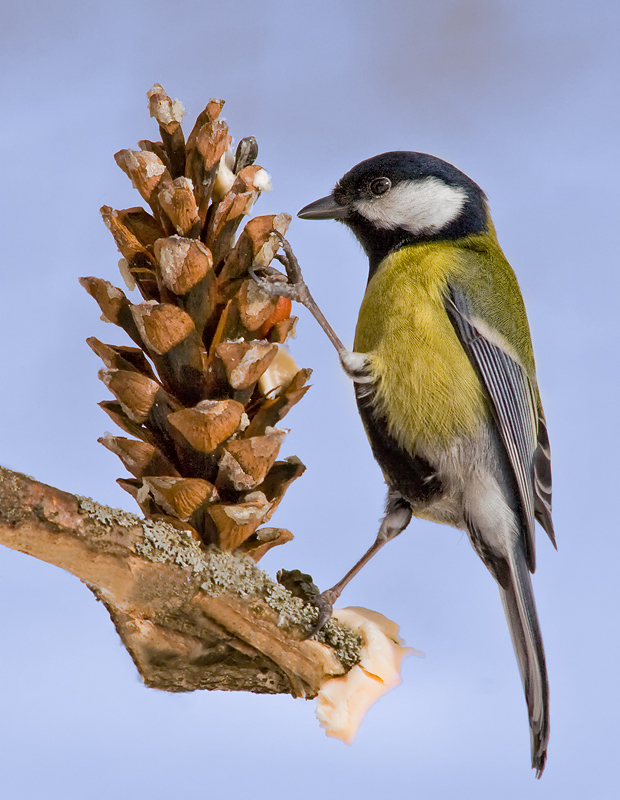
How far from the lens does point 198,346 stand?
1.45 ft

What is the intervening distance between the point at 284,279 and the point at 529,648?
0.42 m

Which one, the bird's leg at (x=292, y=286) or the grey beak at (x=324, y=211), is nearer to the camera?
the bird's leg at (x=292, y=286)

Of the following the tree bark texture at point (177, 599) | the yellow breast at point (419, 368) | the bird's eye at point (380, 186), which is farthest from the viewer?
the bird's eye at point (380, 186)

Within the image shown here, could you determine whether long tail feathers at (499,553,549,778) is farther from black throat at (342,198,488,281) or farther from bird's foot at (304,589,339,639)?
black throat at (342,198,488,281)

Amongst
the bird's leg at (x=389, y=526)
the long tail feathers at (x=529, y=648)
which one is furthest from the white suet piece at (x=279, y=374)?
the long tail feathers at (x=529, y=648)

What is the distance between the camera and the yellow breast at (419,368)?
0.72 m

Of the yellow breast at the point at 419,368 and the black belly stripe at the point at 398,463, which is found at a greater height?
the yellow breast at the point at 419,368

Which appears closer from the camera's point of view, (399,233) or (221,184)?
(221,184)

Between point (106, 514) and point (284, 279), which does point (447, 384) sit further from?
point (106, 514)

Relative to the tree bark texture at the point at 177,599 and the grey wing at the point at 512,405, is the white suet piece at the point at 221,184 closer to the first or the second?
the tree bark texture at the point at 177,599

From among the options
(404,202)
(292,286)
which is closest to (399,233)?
(404,202)

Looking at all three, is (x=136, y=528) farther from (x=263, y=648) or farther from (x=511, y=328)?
(x=511, y=328)

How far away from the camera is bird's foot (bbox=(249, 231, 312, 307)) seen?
455mm

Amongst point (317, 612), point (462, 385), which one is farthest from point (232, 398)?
point (462, 385)
